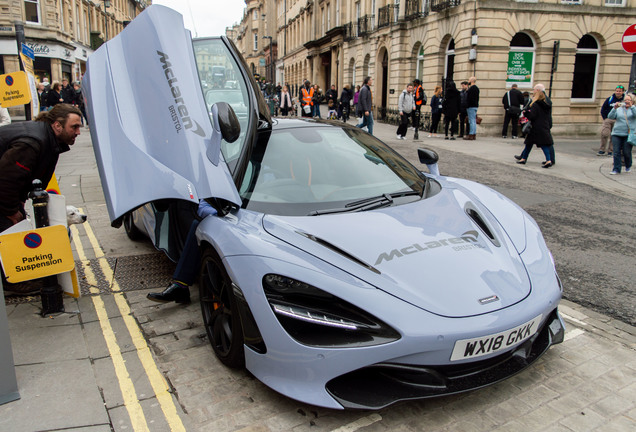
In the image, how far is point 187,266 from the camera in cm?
342

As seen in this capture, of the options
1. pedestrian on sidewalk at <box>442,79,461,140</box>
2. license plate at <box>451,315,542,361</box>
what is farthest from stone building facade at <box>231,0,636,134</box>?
license plate at <box>451,315,542,361</box>

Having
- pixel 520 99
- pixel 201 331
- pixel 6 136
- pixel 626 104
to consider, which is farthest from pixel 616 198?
pixel 520 99

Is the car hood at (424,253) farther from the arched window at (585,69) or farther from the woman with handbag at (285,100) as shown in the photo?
the arched window at (585,69)

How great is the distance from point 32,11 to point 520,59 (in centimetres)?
2896

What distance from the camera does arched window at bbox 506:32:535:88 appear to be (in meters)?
19.4

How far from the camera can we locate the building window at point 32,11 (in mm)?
30484

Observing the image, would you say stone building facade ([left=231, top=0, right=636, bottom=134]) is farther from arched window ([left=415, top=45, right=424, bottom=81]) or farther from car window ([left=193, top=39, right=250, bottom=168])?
car window ([left=193, top=39, right=250, bottom=168])

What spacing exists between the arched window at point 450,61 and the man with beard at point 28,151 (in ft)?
64.2

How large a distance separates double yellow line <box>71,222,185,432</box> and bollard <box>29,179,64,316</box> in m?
0.29

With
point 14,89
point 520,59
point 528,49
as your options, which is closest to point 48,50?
point 520,59

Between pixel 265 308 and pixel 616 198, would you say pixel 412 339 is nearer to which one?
pixel 265 308

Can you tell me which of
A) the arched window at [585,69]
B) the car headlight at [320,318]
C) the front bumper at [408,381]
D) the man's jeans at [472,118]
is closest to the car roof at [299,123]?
the car headlight at [320,318]

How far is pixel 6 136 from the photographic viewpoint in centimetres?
364

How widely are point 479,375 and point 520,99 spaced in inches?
678
